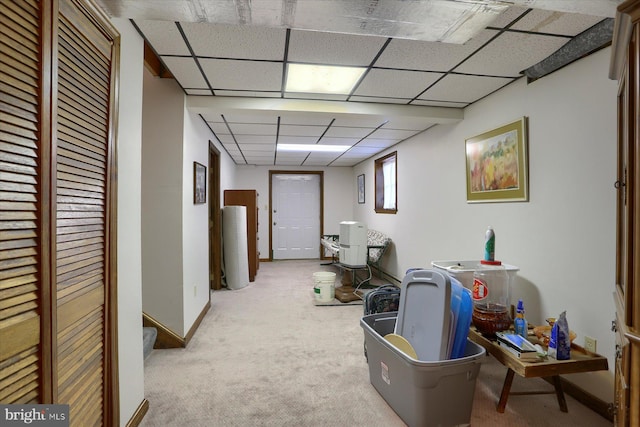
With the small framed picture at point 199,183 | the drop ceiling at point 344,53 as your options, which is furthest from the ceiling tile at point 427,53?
the small framed picture at point 199,183

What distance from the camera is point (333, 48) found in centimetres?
203

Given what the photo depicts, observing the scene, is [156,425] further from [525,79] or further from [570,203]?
[525,79]

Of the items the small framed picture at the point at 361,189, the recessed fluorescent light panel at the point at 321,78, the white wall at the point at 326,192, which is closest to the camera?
the recessed fluorescent light panel at the point at 321,78

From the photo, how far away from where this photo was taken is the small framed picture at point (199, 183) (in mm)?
3166

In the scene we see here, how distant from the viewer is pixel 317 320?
11.7 ft

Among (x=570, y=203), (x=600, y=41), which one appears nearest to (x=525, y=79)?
(x=600, y=41)

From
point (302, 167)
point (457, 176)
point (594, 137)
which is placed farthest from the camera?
point (302, 167)

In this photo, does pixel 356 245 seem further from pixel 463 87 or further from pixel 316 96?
A: pixel 463 87

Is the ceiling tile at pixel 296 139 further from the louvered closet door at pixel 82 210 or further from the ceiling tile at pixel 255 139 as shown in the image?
the louvered closet door at pixel 82 210

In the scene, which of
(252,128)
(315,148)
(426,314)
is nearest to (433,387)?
(426,314)

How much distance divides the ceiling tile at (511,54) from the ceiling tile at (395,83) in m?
0.26

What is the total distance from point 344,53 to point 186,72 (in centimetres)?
120

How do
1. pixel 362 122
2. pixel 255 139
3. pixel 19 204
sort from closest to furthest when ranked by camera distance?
pixel 19 204 < pixel 362 122 < pixel 255 139

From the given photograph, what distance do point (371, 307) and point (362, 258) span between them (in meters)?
2.11
